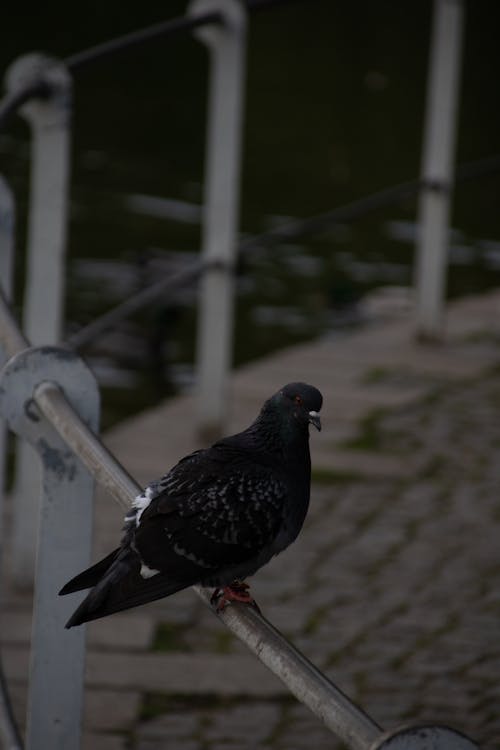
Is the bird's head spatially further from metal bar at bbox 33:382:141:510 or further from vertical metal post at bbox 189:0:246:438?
vertical metal post at bbox 189:0:246:438

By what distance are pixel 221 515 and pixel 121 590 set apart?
37 centimetres

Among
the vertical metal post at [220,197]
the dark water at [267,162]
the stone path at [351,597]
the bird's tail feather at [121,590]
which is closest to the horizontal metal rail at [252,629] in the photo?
the bird's tail feather at [121,590]

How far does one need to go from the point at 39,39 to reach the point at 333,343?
1538 cm

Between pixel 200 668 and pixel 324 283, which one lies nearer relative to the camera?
pixel 200 668

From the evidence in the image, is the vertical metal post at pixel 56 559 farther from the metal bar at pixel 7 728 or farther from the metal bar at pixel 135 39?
the metal bar at pixel 135 39

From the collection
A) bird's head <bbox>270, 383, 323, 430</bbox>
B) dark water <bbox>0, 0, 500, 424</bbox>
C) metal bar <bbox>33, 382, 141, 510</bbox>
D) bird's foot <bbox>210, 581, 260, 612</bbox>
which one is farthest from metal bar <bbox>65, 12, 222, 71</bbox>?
metal bar <bbox>33, 382, 141, 510</bbox>

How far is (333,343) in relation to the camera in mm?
8602

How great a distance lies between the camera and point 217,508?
9.58ft

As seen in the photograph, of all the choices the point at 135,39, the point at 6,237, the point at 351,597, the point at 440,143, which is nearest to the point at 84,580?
the point at 6,237

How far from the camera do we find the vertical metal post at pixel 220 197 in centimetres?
622

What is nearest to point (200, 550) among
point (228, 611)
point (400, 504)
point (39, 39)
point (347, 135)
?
point (228, 611)

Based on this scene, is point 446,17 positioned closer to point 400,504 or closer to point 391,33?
point 400,504

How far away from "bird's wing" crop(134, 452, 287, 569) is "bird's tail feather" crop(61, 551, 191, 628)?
0.32 ft

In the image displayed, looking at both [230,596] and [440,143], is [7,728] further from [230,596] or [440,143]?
[440,143]
